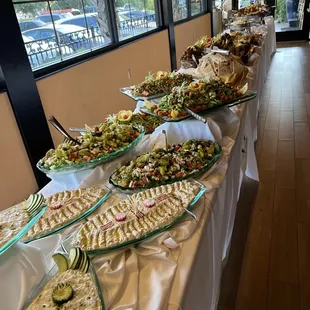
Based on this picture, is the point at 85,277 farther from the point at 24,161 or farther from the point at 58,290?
the point at 24,161

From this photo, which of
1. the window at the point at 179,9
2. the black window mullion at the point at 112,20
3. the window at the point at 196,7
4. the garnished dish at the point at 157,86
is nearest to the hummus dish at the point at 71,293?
the garnished dish at the point at 157,86

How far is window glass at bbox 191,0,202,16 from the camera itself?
543 centimetres

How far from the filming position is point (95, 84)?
262 cm

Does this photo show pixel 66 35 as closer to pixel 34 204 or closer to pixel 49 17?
pixel 49 17

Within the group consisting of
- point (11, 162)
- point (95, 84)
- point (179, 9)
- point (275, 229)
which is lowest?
point (275, 229)

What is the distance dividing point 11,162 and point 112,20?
1.80m

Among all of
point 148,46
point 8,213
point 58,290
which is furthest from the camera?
point 148,46

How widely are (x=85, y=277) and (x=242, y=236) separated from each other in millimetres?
1135

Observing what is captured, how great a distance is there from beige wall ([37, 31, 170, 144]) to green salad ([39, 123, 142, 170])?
1.14m

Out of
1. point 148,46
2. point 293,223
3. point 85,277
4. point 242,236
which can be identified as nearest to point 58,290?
point 85,277

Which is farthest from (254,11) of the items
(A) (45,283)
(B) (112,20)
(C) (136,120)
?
(A) (45,283)

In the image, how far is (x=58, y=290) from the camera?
20.7 inches

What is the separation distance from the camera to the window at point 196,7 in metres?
5.43

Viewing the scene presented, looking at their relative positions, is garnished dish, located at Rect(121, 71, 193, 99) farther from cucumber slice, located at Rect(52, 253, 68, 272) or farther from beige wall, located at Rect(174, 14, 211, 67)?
beige wall, located at Rect(174, 14, 211, 67)
